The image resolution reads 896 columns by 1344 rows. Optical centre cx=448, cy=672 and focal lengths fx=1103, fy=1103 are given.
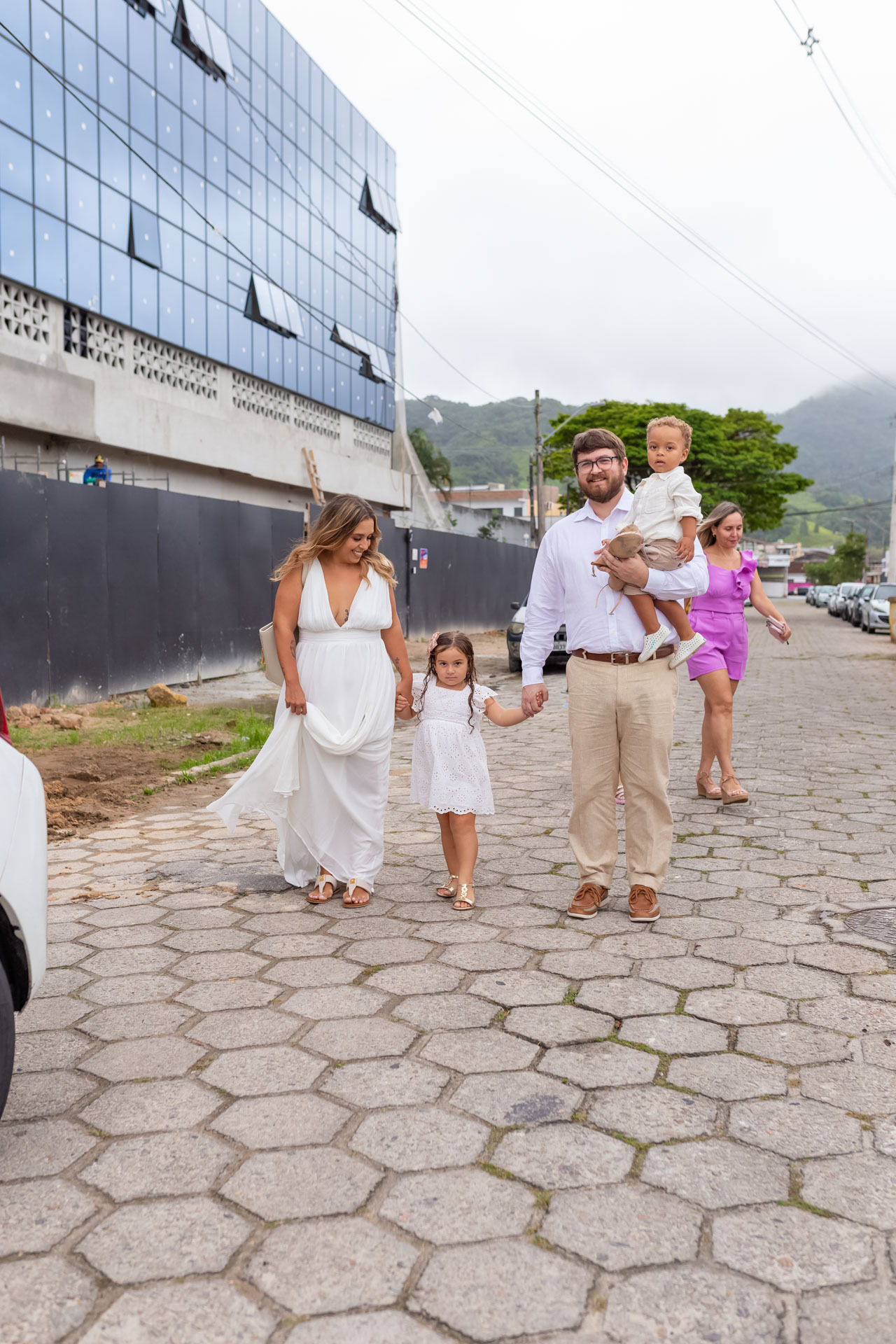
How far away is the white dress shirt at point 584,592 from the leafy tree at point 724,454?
121ft

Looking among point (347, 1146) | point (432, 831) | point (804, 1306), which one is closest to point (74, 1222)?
point (347, 1146)

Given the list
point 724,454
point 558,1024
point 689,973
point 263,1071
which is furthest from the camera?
point 724,454

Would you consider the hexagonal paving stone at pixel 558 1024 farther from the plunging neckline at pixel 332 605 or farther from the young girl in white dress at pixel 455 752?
the plunging neckline at pixel 332 605

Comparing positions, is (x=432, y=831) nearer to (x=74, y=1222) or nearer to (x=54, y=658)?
(x=74, y=1222)

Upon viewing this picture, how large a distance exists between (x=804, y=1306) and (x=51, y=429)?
2041 centimetres

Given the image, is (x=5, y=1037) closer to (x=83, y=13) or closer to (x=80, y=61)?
(x=80, y=61)

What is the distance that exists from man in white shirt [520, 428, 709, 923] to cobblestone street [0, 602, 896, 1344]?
0.97ft

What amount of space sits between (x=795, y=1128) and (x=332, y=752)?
266cm

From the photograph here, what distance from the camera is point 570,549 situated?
4.70 meters

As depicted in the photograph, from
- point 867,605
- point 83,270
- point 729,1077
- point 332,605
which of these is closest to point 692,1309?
point 729,1077

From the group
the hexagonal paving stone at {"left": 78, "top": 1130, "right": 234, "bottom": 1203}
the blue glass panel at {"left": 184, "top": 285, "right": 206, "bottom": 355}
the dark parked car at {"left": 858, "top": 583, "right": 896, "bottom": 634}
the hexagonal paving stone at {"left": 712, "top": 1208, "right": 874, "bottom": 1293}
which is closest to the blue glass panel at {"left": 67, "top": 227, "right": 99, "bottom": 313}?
the blue glass panel at {"left": 184, "top": 285, "right": 206, "bottom": 355}

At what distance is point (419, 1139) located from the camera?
9.34ft

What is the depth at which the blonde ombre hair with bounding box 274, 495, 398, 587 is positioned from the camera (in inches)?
196

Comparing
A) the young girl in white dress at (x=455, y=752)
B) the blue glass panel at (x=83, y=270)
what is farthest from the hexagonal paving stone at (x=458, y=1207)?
the blue glass panel at (x=83, y=270)
